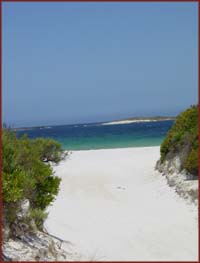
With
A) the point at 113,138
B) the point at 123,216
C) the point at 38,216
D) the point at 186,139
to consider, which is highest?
the point at 38,216

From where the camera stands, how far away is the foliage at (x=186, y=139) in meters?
14.7

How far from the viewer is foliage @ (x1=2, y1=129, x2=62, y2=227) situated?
7957 mm

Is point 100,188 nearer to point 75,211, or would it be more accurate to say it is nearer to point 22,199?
point 75,211

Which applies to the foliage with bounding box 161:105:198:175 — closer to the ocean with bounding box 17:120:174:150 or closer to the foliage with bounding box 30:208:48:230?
the foliage with bounding box 30:208:48:230

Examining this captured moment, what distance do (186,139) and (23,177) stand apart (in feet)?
31.0

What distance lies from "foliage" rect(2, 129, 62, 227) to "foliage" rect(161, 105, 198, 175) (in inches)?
240

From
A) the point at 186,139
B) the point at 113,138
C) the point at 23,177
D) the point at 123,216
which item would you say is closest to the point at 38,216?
the point at 23,177

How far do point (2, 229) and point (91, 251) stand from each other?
200cm

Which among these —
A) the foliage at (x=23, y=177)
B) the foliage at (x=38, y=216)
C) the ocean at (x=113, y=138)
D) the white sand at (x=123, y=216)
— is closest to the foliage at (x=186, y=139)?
the white sand at (x=123, y=216)

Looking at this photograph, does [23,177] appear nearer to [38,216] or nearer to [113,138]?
[38,216]

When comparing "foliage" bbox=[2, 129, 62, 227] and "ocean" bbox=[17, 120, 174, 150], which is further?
"ocean" bbox=[17, 120, 174, 150]

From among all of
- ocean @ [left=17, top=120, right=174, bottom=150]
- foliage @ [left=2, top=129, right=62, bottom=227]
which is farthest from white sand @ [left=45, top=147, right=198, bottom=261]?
ocean @ [left=17, top=120, right=174, bottom=150]

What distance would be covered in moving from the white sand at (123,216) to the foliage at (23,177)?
995 millimetres

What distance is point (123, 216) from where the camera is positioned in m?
12.1
